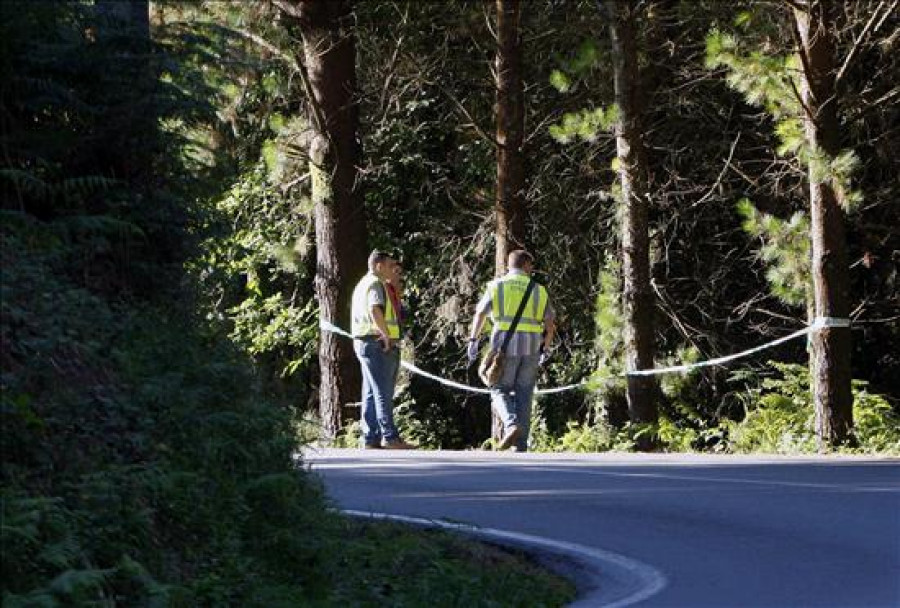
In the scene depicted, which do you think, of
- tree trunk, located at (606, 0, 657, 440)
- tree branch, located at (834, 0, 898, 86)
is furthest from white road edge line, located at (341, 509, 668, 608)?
tree trunk, located at (606, 0, 657, 440)

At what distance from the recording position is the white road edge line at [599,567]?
974cm

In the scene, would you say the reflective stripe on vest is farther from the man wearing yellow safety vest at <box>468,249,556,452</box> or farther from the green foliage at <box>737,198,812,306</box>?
the green foliage at <box>737,198,812,306</box>

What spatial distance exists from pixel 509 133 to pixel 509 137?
57 millimetres

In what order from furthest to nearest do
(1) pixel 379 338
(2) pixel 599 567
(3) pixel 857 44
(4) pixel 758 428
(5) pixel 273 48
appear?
(5) pixel 273 48
(4) pixel 758 428
(3) pixel 857 44
(1) pixel 379 338
(2) pixel 599 567

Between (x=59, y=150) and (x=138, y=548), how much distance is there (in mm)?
4591

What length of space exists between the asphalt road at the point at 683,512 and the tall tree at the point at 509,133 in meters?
9.06

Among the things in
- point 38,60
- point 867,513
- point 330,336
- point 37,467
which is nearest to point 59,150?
point 38,60

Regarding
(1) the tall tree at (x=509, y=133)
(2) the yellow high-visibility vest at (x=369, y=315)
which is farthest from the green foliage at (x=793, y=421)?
(2) the yellow high-visibility vest at (x=369, y=315)

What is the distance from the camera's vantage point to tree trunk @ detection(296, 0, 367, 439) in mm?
27641

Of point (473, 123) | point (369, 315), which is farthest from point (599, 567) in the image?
point (473, 123)

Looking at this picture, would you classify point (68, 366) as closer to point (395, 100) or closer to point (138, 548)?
point (138, 548)

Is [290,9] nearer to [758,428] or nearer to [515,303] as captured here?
[758,428]

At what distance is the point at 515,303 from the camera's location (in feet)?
64.8

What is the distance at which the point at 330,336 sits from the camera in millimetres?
28078
